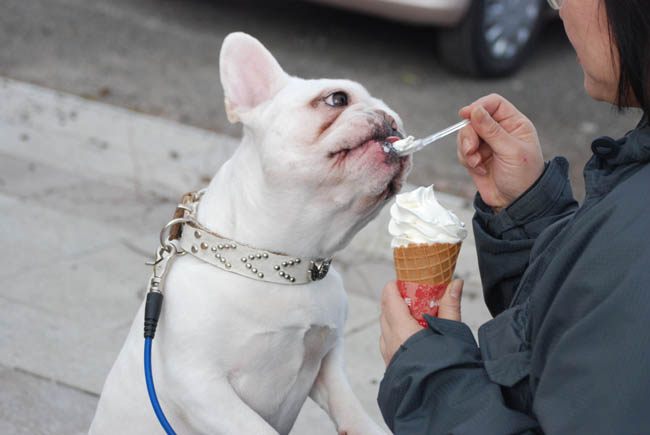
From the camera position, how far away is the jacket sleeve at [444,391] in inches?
59.6

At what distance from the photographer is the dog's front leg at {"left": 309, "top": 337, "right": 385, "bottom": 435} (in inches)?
85.7

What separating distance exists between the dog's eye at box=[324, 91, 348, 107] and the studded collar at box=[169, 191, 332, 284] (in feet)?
1.41

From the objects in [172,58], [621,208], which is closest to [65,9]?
[172,58]

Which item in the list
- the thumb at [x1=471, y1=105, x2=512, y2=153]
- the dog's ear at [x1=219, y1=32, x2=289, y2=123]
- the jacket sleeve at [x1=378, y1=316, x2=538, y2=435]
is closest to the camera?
the jacket sleeve at [x1=378, y1=316, x2=538, y2=435]

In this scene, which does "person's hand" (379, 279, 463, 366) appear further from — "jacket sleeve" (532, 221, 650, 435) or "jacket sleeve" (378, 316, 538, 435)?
"jacket sleeve" (532, 221, 650, 435)

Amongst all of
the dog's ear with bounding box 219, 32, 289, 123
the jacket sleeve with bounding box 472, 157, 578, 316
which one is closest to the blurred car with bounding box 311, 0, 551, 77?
the dog's ear with bounding box 219, 32, 289, 123

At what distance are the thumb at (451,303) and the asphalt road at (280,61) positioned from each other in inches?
121

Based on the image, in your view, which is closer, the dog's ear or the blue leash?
the blue leash

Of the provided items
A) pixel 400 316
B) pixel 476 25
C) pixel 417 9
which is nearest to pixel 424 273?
pixel 400 316

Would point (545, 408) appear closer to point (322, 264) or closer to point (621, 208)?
point (621, 208)

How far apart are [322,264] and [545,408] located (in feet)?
2.87

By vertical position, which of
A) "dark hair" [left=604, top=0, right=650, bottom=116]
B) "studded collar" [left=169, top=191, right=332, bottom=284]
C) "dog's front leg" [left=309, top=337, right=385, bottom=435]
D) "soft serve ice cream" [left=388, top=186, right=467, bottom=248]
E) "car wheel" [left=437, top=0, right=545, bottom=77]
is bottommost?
"car wheel" [left=437, top=0, right=545, bottom=77]

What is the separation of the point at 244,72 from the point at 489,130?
2.33ft

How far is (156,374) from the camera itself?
6.89 feet
